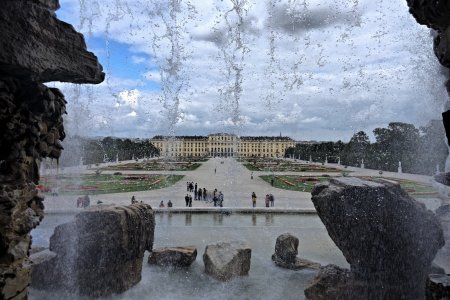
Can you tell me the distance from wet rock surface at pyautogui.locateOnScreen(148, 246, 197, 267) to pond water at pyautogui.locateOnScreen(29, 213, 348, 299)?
0.21m

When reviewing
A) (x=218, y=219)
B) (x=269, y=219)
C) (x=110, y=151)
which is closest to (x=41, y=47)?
(x=218, y=219)

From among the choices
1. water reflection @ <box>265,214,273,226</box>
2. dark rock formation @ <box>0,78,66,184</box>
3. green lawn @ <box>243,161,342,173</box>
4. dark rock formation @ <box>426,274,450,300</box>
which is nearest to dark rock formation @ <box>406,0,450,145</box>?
dark rock formation @ <box>426,274,450,300</box>

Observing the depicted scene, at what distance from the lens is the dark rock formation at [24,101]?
4.90m

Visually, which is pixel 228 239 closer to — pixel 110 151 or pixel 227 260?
pixel 227 260

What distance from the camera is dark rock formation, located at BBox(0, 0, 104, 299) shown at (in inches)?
193

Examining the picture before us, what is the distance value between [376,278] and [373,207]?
1517mm

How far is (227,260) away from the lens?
11.0m

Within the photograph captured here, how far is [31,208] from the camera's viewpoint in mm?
5684

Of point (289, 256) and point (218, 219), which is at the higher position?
point (218, 219)

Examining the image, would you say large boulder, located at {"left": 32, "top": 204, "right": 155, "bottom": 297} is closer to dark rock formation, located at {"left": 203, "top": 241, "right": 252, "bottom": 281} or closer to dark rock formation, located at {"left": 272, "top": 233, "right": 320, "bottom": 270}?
dark rock formation, located at {"left": 203, "top": 241, "right": 252, "bottom": 281}

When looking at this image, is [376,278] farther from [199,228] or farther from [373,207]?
[199,228]

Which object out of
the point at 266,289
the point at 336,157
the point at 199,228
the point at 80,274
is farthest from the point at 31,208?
the point at 336,157

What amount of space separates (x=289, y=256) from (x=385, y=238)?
11.6 feet

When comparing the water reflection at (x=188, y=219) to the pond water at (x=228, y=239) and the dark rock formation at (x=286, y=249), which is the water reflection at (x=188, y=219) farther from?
the dark rock formation at (x=286, y=249)
